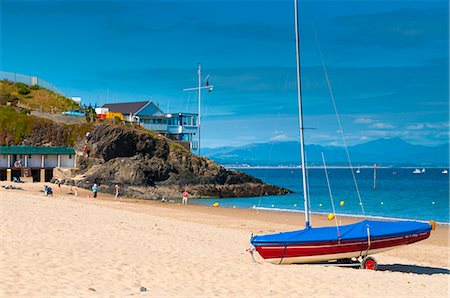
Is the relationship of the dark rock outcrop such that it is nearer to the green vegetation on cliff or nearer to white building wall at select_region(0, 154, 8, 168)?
the green vegetation on cliff

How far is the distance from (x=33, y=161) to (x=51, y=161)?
206cm

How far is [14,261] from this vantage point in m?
12.9

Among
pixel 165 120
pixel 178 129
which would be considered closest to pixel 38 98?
pixel 165 120

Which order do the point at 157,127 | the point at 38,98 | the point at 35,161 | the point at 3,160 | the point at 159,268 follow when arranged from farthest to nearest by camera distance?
the point at 157,127 < the point at 38,98 < the point at 35,161 < the point at 3,160 < the point at 159,268

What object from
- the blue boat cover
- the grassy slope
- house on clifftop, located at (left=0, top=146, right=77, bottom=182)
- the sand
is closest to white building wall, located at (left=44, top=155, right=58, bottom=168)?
house on clifftop, located at (left=0, top=146, right=77, bottom=182)

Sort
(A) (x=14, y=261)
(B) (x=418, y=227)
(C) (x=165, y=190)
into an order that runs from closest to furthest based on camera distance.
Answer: (A) (x=14, y=261), (B) (x=418, y=227), (C) (x=165, y=190)

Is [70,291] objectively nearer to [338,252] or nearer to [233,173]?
[338,252]

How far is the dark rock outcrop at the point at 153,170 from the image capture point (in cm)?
5906

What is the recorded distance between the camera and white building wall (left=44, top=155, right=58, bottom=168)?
6244 centimetres

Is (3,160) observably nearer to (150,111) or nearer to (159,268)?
(150,111)

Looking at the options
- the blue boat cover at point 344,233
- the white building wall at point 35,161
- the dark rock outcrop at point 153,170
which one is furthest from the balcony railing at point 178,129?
the blue boat cover at point 344,233

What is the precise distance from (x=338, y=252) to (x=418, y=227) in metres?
3.36

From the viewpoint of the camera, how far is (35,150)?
2419 inches

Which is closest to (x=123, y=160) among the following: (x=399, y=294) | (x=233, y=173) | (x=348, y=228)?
(x=233, y=173)
